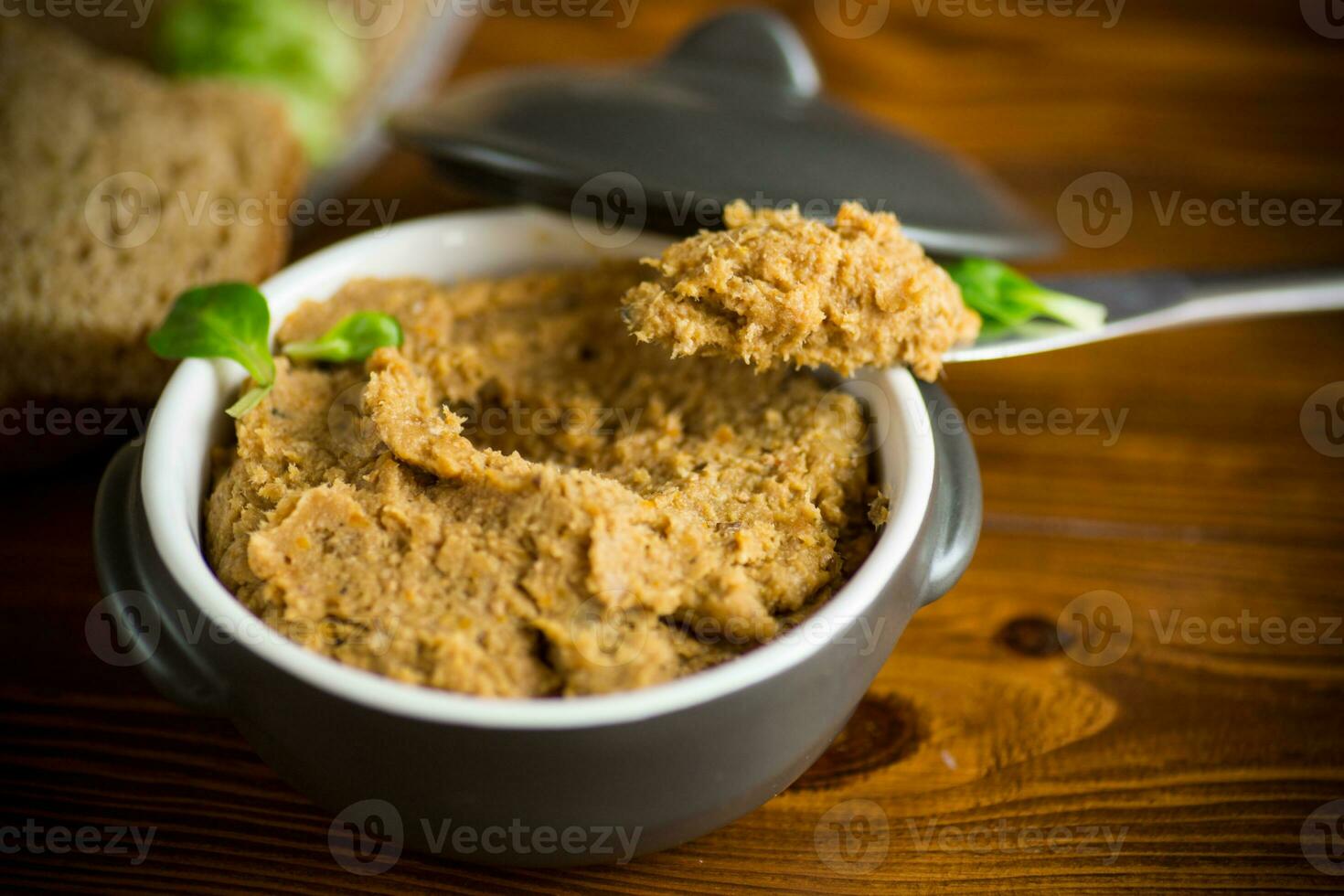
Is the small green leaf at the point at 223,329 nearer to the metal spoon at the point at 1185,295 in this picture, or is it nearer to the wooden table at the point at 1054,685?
the wooden table at the point at 1054,685

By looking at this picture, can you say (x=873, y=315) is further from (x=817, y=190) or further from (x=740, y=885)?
(x=740, y=885)

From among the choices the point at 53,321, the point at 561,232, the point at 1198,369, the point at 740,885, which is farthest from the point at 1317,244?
the point at 53,321

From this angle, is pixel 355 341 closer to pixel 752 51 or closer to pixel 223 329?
pixel 223 329

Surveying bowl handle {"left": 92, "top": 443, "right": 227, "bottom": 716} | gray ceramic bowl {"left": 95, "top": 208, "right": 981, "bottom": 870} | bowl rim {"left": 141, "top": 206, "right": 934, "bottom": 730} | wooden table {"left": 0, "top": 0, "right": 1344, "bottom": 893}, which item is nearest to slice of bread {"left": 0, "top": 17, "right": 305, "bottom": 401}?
wooden table {"left": 0, "top": 0, "right": 1344, "bottom": 893}

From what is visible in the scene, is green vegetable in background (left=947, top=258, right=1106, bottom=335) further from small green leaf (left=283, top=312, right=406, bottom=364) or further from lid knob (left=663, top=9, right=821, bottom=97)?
small green leaf (left=283, top=312, right=406, bottom=364)

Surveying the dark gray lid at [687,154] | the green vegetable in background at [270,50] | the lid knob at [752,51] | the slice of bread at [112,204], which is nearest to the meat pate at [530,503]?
the dark gray lid at [687,154]

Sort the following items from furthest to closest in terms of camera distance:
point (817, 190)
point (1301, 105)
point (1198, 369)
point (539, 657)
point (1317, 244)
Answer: point (1301, 105) → point (1317, 244) → point (1198, 369) → point (817, 190) → point (539, 657)
